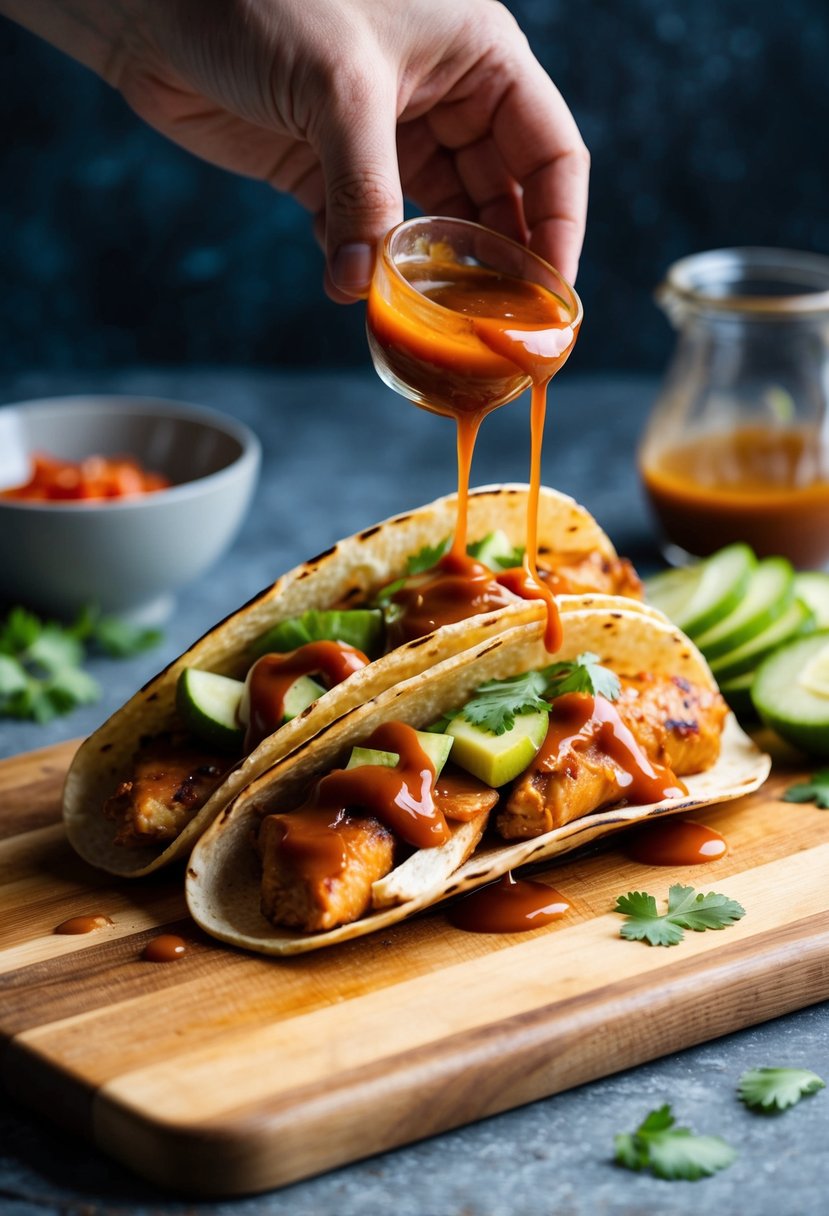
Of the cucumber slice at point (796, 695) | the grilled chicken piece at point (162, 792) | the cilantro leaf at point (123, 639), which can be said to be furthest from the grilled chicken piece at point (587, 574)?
the cilantro leaf at point (123, 639)

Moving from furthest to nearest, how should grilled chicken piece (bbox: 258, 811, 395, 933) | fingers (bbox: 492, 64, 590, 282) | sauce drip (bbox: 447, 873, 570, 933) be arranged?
fingers (bbox: 492, 64, 590, 282)
sauce drip (bbox: 447, 873, 570, 933)
grilled chicken piece (bbox: 258, 811, 395, 933)

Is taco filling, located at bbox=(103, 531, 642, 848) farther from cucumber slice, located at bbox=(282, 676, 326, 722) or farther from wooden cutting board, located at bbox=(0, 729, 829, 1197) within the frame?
wooden cutting board, located at bbox=(0, 729, 829, 1197)

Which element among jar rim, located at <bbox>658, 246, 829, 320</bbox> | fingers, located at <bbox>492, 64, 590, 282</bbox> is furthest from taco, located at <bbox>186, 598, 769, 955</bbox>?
jar rim, located at <bbox>658, 246, 829, 320</bbox>

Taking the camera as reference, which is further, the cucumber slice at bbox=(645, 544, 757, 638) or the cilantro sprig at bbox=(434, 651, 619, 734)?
the cucumber slice at bbox=(645, 544, 757, 638)

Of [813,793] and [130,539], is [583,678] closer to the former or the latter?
[813,793]

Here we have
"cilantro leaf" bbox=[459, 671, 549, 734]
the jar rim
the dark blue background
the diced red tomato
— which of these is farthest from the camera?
the dark blue background

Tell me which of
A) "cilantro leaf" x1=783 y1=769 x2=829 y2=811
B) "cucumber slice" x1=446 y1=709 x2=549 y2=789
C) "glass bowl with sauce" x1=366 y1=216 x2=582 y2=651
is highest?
"glass bowl with sauce" x1=366 y1=216 x2=582 y2=651

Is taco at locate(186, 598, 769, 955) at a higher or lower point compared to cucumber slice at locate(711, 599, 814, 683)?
higher
